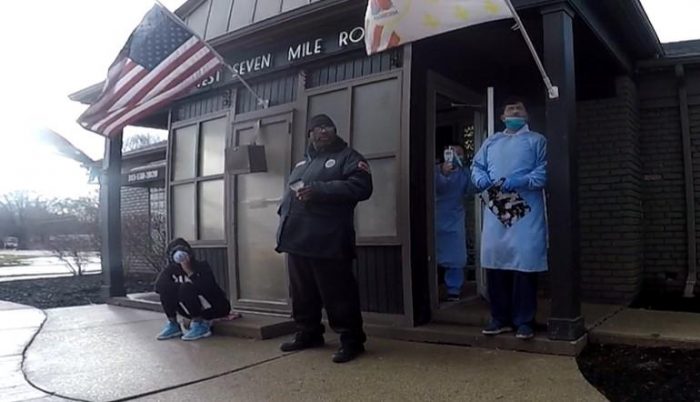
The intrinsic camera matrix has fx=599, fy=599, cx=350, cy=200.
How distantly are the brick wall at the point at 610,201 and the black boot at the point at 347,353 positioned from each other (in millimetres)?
2963

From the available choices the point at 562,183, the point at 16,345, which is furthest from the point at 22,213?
the point at 562,183

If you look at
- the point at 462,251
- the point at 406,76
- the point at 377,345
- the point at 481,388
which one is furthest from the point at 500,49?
the point at 481,388

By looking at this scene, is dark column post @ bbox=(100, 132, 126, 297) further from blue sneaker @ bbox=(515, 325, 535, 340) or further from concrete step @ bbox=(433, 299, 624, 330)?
blue sneaker @ bbox=(515, 325, 535, 340)

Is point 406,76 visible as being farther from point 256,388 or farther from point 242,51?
point 256,388

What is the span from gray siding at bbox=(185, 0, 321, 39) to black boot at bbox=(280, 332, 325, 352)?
3432 millimetres

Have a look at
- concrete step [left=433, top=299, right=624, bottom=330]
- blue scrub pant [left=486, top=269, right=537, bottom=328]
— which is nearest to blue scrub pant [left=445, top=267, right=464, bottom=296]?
concrete step [left=433, top=299, right=624, bottom=330]

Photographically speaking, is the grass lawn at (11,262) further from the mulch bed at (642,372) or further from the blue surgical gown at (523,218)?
the mulch bed at (642,372)

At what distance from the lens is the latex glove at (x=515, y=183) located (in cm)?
446

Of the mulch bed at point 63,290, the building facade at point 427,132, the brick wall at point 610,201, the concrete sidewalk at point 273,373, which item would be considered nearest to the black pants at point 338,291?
the concrete sidewalk at point 273,373

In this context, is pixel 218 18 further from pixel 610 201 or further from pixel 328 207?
pixel 610 201

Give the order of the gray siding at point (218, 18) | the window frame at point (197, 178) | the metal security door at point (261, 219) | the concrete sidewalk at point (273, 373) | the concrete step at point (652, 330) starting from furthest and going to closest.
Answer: the gray siding at point (218, 18)
the window frame at point (197, 178)
the metal security door at point (261, 219)
the concrete step at point (652, 330)
the concrete sidewalk at point (273, 373)

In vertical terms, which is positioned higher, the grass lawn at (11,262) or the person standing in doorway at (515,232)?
the person standing in doorway at (515,232)

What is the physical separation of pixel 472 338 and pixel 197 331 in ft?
8.34

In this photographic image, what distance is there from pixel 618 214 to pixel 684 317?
146 cm
